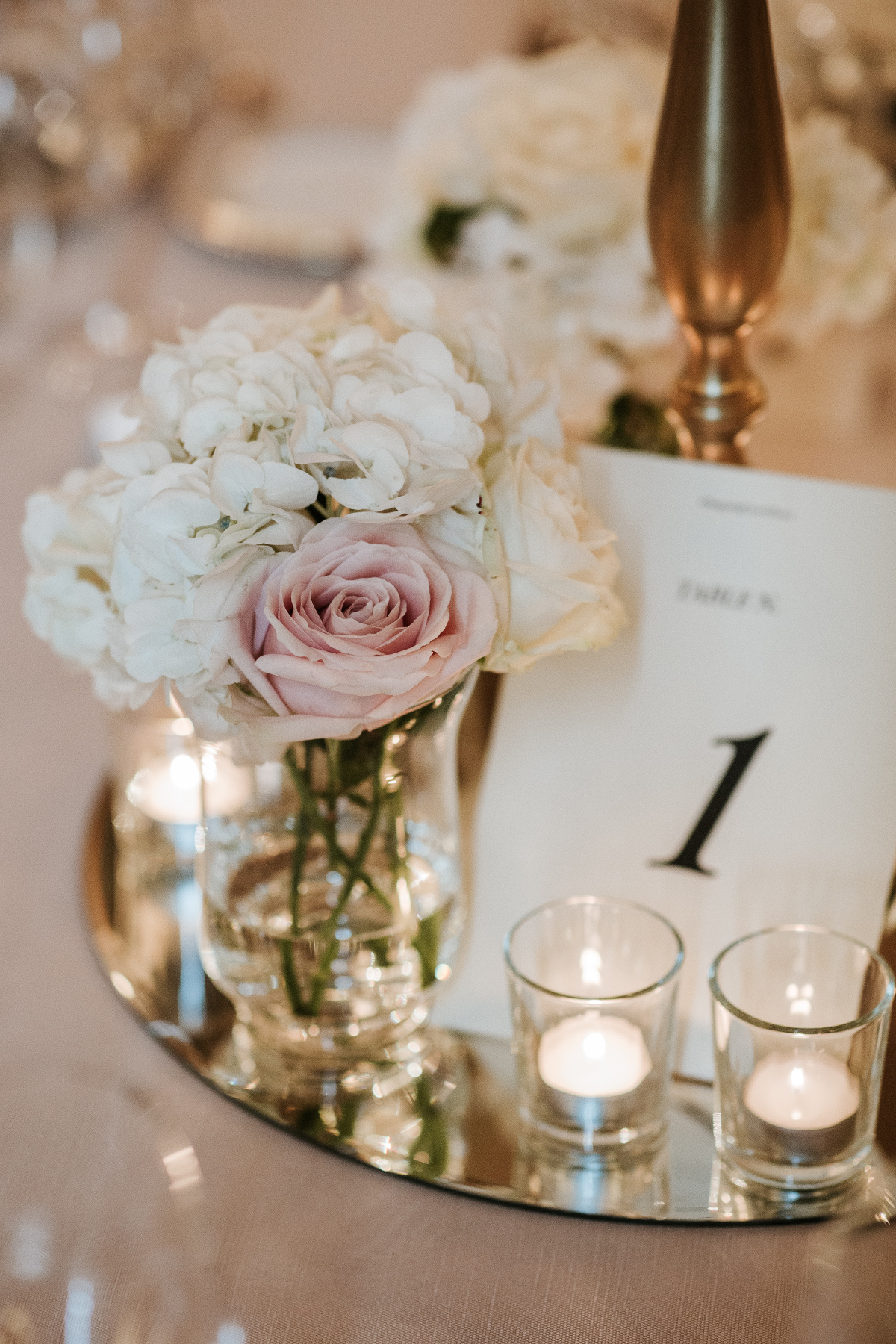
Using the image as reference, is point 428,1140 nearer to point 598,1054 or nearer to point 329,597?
point 598,1054

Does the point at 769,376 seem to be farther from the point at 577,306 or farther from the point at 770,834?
the point at 770,834

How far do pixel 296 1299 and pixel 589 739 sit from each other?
30 centimetres

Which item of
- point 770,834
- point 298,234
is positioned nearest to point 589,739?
point 770,834

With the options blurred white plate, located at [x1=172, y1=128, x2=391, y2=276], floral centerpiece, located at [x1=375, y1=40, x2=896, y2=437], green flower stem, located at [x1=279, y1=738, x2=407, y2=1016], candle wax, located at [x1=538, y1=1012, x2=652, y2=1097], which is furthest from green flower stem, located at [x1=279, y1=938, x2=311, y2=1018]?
blurred white plate, located at [x1=172, y1=128, x2=391, y2=276]

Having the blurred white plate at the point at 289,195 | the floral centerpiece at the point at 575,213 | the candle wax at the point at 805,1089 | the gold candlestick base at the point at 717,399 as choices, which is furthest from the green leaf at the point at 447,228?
the candle wax at the point at 805,1089

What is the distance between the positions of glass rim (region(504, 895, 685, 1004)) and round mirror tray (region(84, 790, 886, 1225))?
0.06 m

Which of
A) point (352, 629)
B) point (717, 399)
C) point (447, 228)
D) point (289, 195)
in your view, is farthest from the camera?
point (289, 195)

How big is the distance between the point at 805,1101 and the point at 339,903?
21 centimetres

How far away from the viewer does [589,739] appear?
669 mm

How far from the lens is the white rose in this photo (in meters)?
0.51

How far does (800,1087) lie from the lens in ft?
1.77

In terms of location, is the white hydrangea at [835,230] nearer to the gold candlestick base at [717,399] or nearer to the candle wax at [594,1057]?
the gold candlestick base at [717,399]

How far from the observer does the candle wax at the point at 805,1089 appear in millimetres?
533

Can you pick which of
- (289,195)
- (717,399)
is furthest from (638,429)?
(289,195)
